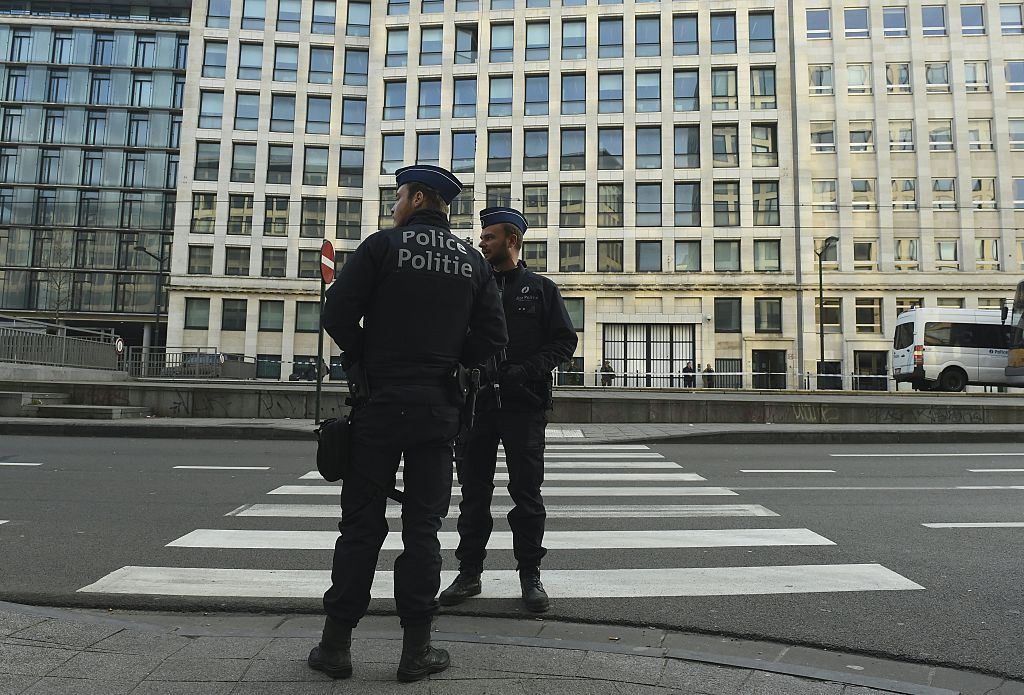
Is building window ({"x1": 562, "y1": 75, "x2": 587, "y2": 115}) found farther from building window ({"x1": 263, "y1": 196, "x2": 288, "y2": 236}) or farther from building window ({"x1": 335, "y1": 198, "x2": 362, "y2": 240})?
building window ({"x1": 263, "y1": 196, "x2": 288, "y2": 236})

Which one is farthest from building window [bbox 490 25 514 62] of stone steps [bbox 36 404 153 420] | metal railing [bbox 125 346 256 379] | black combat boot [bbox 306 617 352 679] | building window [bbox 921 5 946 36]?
black combat boot [bbox 306 617 352 679]

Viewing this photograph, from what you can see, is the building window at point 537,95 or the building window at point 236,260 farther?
the building window at point 236,260

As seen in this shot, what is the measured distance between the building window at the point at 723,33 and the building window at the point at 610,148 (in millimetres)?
7761

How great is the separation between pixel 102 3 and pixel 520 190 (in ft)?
140

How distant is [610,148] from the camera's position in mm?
42719

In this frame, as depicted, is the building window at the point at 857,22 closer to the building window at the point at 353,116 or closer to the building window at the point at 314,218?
the building window at the point at 353,116

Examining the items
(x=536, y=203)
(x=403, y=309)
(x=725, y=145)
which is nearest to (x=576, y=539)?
(x=403, y=309)

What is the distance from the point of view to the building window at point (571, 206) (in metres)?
42.4

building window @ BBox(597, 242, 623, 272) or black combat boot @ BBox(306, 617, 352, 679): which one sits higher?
building window @ BBox(597, 242, 623, 272)

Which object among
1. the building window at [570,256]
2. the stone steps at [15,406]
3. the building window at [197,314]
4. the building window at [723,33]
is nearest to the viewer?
the stone steps at [15,406]

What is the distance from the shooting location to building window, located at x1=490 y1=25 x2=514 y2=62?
1740 inches

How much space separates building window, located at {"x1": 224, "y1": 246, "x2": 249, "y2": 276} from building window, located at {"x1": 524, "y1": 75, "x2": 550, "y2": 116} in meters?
20.1

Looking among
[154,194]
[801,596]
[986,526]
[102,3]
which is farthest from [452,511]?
[102,3]

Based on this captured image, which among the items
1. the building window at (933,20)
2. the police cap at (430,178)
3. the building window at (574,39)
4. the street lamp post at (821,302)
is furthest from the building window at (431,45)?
the police cap at (430,178)
